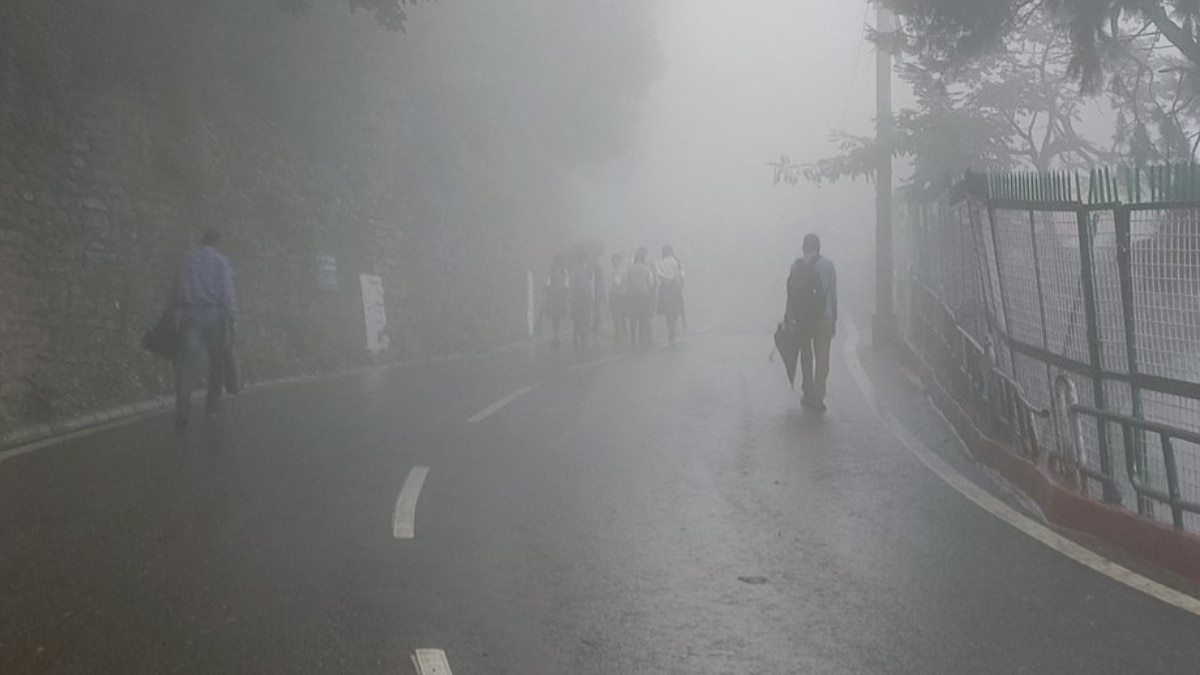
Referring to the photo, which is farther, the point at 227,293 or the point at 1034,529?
the point at 227,293

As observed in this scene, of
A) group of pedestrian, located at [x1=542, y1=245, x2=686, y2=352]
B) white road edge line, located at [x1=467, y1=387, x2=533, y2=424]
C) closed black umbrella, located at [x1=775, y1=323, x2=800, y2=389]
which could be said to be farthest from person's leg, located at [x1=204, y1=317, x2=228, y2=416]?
group of pedestrian, located at [x1=542, y1=245, x2=686, y2=352]

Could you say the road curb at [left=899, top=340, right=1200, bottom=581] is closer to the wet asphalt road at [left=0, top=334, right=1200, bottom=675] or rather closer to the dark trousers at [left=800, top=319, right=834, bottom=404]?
the wet asphalt road at [left=0, top=334, right=1200, bottom=675]

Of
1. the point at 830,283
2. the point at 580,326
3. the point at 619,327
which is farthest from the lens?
the point at 619,327

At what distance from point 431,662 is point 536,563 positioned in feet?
6.02

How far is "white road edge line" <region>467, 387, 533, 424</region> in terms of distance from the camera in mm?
13961

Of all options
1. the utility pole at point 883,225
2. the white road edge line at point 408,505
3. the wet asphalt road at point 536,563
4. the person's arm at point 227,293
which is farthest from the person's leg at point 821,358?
the utility pole at point 883,225

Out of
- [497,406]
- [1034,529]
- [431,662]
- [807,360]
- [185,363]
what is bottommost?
[1034,529]

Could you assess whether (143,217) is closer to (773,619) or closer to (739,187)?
(773,619)

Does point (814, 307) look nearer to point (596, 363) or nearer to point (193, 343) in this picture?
point (193, 343)

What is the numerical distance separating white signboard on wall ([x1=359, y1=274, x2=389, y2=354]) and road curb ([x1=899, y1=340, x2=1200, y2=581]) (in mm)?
12938

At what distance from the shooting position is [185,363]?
1298 centimetres

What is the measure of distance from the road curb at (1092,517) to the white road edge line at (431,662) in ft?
12.5

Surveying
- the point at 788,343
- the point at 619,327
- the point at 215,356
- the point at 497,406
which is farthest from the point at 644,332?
the point at 215,356

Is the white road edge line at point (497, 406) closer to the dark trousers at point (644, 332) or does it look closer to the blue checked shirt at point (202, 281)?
the blue checked shirt at point (202, 281)
